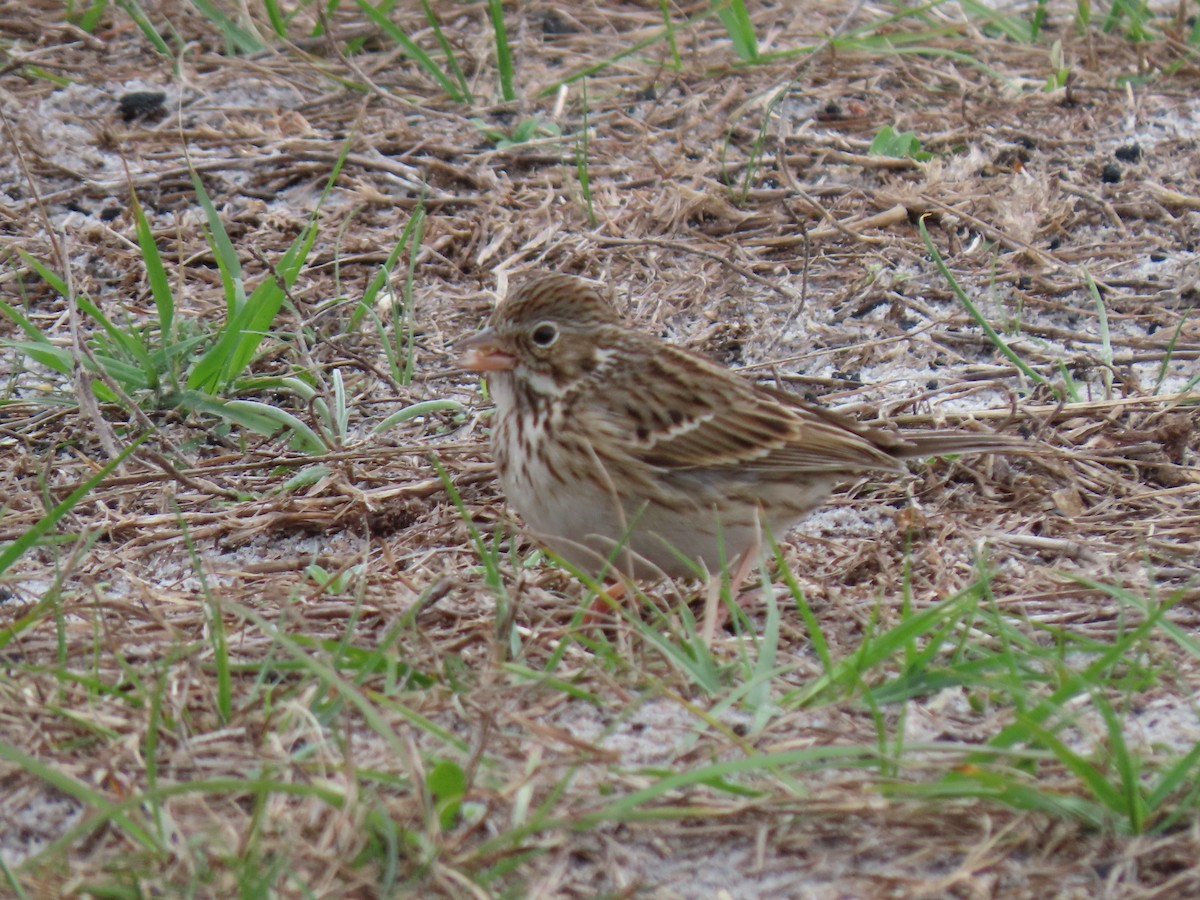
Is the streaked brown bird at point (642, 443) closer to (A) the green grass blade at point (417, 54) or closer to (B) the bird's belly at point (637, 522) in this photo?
(B) the bird's belly at point (637, 522)

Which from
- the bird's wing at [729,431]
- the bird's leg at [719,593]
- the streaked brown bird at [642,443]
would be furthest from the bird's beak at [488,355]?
the bird's leg at [719,593]

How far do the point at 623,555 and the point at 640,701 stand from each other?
1.07 meters

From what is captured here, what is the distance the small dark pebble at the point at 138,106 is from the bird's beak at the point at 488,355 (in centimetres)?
337

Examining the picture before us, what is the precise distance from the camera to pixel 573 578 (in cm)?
420

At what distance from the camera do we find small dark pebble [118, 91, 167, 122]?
7.11 meters

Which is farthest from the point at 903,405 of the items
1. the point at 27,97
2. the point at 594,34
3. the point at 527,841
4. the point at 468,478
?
the point at 27,97

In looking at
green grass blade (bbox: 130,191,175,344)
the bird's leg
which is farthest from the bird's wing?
green grass blade (bbox: 130,191,175,344)

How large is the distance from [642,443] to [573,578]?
1.27ft

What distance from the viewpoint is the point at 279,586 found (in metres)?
4.06

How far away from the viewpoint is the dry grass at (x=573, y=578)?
109 inches

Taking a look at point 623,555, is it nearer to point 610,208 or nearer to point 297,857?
point 297,857

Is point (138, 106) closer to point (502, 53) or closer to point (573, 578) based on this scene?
point (502, 53)

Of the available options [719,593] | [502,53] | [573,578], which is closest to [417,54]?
[502,53]

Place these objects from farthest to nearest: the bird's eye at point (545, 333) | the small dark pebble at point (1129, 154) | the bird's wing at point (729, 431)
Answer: the small dark pebble at point (1129, 154)
the bird's eye at point (545, 333)
the bird's wing at point (729, 431)
